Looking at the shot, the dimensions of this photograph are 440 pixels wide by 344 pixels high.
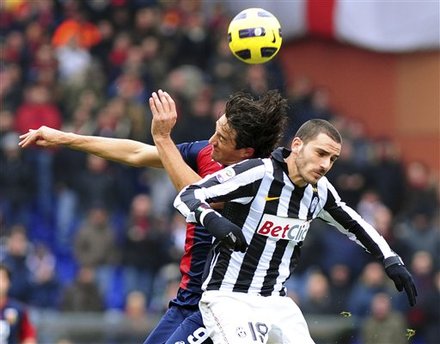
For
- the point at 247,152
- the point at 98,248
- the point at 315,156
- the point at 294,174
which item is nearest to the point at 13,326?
the point at 98,248

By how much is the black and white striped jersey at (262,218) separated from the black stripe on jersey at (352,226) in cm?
4

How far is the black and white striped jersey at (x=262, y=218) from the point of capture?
6.51 m

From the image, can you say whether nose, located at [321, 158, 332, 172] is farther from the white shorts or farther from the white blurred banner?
the white blurred banner

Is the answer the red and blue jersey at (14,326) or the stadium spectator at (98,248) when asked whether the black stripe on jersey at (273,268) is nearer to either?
the red and blue jersey at (14,326)

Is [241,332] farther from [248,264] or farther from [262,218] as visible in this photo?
[262,218]

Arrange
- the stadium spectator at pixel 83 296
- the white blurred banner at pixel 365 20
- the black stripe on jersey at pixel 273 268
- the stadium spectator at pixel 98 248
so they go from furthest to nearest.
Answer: the white blurred banner at pixel 365 20, the stadium spectator at pixel 98 248, the stadium spectator at pixel 83 296, the black stripe on jersey at pixel 273 268

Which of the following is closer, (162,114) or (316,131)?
(316,131)

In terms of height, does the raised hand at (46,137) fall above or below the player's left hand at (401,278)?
above

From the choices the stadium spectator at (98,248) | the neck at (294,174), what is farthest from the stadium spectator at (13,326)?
the neck at (294,174)

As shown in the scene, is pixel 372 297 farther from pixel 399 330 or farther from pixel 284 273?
pixel 284 273

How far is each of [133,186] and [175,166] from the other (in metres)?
7.69

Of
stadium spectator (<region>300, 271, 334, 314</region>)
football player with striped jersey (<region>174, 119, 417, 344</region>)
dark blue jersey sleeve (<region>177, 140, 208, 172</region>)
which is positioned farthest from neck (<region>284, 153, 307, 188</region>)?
stadium spectator (<region>300, 271, 334, 314</region>)

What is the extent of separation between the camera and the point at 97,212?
45.9ft

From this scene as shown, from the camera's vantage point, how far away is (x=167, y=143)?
7074 mm
